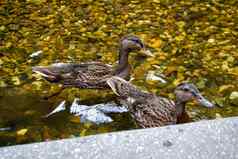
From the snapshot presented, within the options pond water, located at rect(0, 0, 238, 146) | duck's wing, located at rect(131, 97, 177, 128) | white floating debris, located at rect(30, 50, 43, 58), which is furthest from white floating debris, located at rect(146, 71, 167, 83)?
white floating debris, located at rect(30, 50, 43, 58)

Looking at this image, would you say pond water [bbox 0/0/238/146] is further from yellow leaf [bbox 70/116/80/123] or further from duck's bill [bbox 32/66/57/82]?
duck's bill [bbox 32/66/57/82]

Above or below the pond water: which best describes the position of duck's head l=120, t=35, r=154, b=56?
above

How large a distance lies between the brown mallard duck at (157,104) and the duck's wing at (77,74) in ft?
1.29

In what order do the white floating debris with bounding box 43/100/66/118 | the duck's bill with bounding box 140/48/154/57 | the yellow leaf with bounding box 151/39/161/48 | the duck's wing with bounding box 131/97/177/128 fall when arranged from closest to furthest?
the duck's wing with bounding box 131/97/177/128, the white floating debris with bounding box 43/100/66/118, the duck's bill with bounding box 140/48/154/57, the yellow leaf with bounding box 151/39/161/48

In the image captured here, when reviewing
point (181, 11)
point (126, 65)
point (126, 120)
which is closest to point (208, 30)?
point (181, 11)

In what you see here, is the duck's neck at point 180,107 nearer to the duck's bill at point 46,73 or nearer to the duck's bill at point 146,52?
the duck's bill at point 146,52

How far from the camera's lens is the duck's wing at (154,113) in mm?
4535

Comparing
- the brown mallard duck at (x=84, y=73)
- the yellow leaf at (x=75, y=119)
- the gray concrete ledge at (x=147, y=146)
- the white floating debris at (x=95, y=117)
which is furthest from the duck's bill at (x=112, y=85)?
the gray concrete ledge at (x=147, y=146)

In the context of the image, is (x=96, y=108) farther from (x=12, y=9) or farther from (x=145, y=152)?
(x=12, y=9)

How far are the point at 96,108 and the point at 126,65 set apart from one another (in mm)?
595

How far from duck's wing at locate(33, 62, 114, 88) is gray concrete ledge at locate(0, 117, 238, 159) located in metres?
1.87

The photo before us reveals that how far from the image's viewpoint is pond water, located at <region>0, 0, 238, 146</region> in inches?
192

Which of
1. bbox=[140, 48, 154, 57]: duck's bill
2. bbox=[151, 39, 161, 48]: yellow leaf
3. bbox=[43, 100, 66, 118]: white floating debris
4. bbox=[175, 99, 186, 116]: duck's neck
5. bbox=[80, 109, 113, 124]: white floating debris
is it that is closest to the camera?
bbox=[175, 99, 186, 116]: duck's neck

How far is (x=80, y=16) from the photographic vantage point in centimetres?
674
